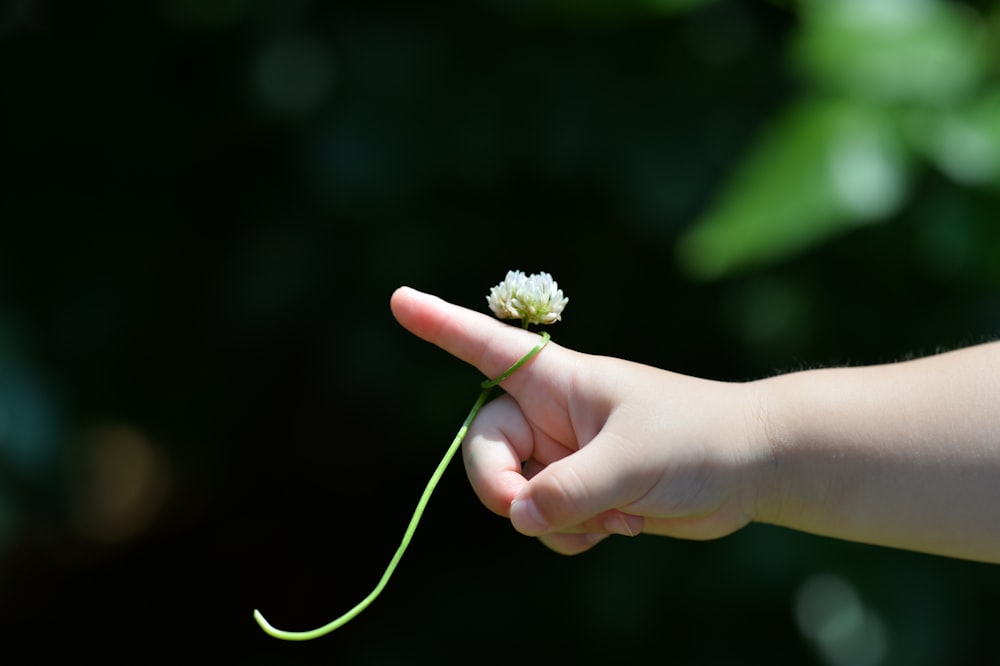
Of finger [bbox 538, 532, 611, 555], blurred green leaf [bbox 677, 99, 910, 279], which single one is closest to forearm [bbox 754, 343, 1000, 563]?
finger [bbox 538, 532, 611, 555]

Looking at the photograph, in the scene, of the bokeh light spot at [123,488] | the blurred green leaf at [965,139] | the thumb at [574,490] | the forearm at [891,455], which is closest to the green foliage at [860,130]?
the blurred green leaf at [965,139]

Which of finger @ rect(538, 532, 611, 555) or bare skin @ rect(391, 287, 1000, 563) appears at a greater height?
bare skin @ rect(391, 287, 1000, 563)

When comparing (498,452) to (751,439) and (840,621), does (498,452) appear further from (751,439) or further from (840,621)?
(840,621)

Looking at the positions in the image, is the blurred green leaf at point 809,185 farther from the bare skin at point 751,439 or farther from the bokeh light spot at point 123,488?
the bokeh light spot at point 123,488

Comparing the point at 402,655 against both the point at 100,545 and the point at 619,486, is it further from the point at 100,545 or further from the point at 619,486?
the point at 619,486

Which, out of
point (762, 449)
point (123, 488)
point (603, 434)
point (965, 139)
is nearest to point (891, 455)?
point (762, 449)

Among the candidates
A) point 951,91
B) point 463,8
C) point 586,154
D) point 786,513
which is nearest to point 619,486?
point 786,513

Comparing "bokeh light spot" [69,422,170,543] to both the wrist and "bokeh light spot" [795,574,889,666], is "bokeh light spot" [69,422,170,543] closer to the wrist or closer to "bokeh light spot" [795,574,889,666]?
"bokeh light spot" [795,574,889,666]

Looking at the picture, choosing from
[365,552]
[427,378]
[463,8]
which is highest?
[463,8]
